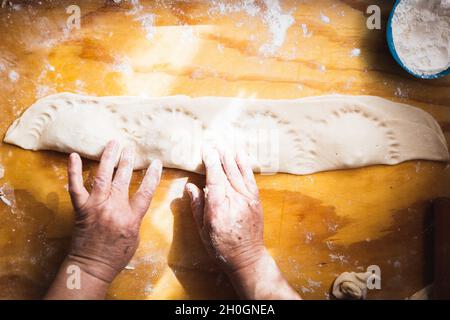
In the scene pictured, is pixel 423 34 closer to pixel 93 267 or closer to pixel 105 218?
pixel 105 218

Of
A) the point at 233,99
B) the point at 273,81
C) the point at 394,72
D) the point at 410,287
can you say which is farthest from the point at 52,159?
the point at 410,287

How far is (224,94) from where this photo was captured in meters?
1.41

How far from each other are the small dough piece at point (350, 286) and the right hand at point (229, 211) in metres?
0.31

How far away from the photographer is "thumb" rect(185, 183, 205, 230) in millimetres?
1352

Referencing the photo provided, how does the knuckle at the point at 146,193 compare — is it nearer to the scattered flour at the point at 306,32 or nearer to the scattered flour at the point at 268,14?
the scattered flour at the point at 268,14

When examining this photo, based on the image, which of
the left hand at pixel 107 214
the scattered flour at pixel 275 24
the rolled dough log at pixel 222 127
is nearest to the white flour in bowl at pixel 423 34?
the rolled dough log at pixel 222 127

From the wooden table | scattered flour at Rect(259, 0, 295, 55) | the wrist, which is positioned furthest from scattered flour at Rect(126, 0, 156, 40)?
the wrist

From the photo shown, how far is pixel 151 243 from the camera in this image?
1416 millimetres

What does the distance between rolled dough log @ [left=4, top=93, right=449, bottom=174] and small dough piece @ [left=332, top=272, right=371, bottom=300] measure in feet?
1.38

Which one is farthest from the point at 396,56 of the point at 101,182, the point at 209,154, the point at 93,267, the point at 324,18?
the point at 93,267

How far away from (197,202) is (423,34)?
0.99 meters

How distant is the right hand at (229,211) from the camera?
1.32 m

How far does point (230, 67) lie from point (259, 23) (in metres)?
0.20

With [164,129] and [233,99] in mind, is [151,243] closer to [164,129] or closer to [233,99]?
[164,129]
